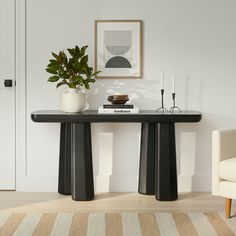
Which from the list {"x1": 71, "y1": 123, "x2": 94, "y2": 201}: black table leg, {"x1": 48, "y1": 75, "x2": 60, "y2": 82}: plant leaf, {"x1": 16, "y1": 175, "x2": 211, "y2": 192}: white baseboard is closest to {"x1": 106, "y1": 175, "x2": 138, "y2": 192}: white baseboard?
{"x1": 16, "y1": 175, "x2": 211, "y2": 192}: white baseboard

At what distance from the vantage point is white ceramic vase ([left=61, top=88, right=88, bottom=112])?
13.1ft

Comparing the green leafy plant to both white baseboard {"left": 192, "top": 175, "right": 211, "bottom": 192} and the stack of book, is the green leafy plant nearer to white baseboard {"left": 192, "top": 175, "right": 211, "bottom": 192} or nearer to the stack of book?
the stack of book

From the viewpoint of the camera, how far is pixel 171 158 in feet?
13.1

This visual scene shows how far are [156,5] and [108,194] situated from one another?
1.70m

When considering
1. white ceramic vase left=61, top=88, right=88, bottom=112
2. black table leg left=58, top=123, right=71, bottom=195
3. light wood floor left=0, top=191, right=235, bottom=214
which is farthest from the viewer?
black table leg left=58, top=123, right=71, bottom=195

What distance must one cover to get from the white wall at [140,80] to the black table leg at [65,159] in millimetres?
188

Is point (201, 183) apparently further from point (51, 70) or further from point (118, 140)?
point (51, 70)

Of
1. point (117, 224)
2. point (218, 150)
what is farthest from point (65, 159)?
point (218, 150)

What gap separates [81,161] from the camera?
3945 mm

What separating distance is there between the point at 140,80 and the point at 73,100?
70 cm

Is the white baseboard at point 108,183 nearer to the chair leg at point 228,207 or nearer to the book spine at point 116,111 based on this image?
the book spine at point 116,111

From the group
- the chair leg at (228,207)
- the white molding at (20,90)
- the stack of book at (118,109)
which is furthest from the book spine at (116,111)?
the chair leg at (228,207)

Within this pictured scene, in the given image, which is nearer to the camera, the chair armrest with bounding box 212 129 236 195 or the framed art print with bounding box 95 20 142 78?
the chair armrest with bounding box 212 129 236 195

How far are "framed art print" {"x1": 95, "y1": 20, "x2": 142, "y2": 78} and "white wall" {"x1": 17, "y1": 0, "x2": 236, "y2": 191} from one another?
0.06 metres
